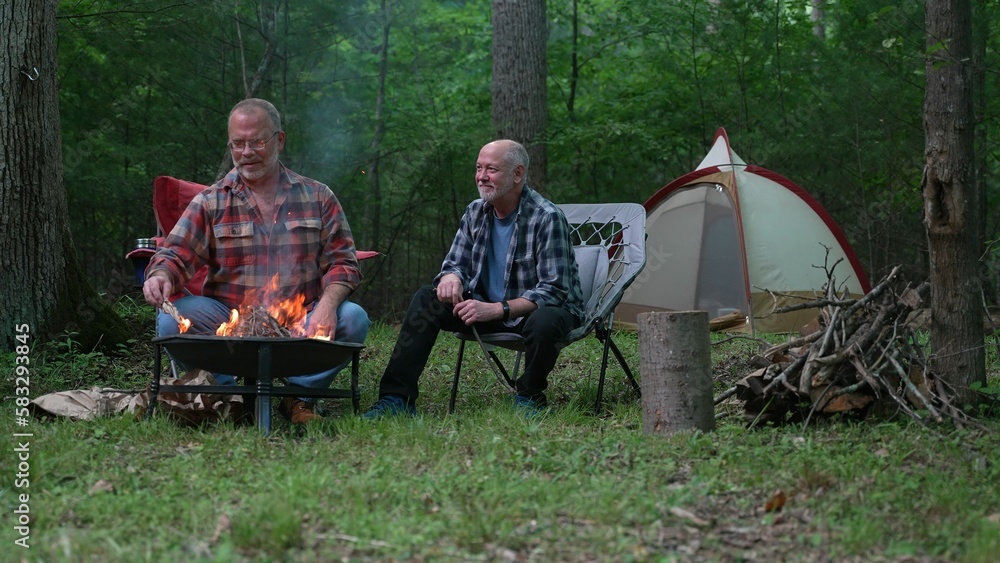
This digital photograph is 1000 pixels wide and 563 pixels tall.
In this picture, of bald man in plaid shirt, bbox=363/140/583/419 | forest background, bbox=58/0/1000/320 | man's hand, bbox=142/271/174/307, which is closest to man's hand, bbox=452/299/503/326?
bald man in plaid shirt, bbox=363/140/583/419

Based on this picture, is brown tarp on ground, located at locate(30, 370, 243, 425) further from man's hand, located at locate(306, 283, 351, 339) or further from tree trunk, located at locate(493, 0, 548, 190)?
tree trunk, located at locate(493, 0, 548, 190)

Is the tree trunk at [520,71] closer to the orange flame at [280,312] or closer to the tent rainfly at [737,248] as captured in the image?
the tent rainfly at [737,248]

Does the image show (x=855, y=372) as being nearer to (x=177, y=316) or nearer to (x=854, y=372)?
(x=854, y=372)

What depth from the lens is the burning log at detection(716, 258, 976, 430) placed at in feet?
11.3

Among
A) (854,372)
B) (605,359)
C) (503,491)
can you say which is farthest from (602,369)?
(503,491)

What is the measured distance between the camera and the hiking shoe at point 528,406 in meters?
3.89

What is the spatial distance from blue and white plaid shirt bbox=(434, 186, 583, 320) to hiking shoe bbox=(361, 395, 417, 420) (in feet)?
1.91

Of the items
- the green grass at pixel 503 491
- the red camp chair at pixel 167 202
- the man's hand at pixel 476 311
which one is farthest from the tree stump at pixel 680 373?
the red camp chair at pixel 167 202

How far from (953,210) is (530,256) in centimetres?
170

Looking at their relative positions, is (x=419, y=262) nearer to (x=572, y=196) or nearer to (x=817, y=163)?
(x=572, y=196)

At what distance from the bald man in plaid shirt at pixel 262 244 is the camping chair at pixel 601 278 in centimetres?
59

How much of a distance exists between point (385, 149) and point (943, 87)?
20.0 feet

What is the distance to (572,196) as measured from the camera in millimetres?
9625

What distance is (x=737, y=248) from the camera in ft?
24.7
